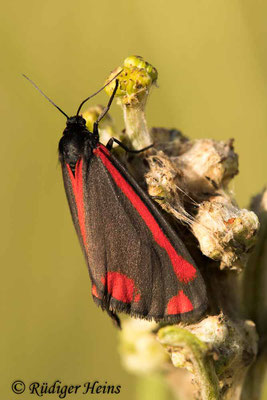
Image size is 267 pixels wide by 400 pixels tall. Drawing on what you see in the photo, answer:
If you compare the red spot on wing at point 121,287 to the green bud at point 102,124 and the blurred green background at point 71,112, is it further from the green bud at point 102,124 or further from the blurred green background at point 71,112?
the blurred green background at point 71,112

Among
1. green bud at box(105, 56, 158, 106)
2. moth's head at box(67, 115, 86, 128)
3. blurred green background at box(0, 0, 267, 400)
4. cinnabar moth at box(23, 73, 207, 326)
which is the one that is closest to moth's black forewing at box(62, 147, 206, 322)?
cinnabar moth at box(23, 73, 207, 326)

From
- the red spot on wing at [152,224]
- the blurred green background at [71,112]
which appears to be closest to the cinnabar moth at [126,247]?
the red spot on wing at [152,224]

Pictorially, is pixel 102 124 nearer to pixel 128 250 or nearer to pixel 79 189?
pixel 79 189

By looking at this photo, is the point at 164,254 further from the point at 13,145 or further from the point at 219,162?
the point at 13,145

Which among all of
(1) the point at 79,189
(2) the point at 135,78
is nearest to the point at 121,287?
(1) the point at 79,189

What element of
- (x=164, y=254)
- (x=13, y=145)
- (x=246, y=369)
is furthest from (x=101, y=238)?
(x=13, y=145)
